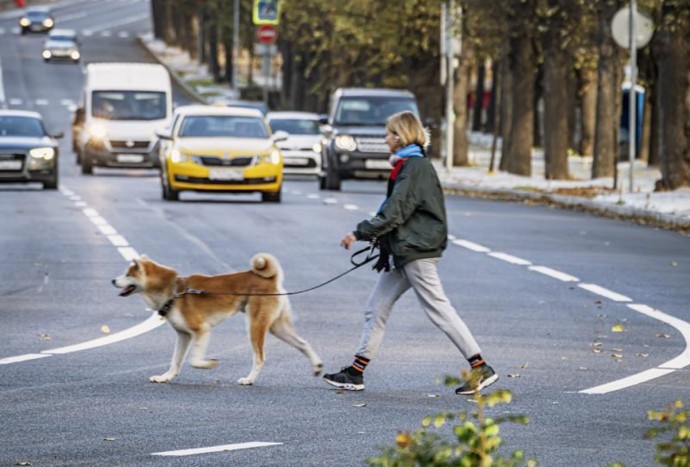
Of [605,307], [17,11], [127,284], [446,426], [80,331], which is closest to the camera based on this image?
[446,426]

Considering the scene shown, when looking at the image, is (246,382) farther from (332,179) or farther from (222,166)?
(332,179)

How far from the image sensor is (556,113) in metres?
43.5

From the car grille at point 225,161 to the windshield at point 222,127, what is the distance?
1408 millimetres

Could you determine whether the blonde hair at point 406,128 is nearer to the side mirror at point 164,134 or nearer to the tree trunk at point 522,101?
the side mirror at point 164,134

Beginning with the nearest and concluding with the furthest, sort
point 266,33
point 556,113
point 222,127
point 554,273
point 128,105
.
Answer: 1. point 554,273
2. point 222,127
3. point 556,113
4. point 128,105
5. point 266,33

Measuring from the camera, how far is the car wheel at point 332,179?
39844 millimetres

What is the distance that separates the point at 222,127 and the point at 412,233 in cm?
2448

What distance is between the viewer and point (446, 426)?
10039mm

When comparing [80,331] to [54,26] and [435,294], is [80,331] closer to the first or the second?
[435,294]

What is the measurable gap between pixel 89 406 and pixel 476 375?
481 centimetres

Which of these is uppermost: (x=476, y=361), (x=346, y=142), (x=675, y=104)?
(x=476, y=361)

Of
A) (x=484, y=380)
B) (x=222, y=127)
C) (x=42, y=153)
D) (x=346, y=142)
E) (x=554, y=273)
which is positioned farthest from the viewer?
(x=346, y=142)

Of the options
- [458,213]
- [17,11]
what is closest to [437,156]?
[458,213]

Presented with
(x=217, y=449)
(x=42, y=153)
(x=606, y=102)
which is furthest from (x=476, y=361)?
(x=606, y=102)
